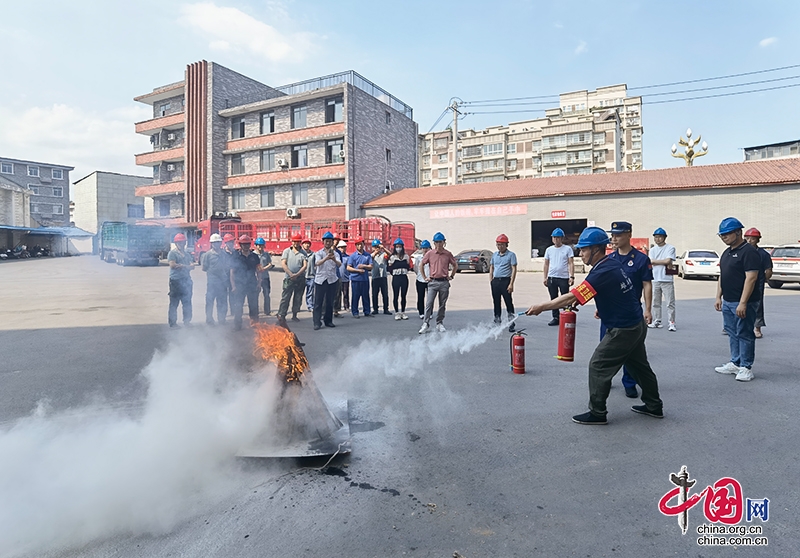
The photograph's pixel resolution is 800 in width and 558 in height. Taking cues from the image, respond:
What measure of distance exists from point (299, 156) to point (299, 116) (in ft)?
9.62

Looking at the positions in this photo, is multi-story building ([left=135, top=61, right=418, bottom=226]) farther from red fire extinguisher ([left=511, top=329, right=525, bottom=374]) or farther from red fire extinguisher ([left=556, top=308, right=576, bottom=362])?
red fire extinguisher ([left=556, top=308, right=576, bottom=362])

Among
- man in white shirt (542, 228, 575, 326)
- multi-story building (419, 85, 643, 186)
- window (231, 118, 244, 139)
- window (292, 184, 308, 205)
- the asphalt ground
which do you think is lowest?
the asphalt ground

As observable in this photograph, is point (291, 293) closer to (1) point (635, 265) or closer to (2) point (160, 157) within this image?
(1) point (635, 265)

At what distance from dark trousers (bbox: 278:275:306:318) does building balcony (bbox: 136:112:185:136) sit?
3381 centimetres

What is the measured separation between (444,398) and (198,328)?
19.1 ft

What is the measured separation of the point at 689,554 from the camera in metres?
2.51

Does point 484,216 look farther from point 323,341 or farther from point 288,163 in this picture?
point 323,341

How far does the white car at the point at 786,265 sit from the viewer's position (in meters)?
16.2

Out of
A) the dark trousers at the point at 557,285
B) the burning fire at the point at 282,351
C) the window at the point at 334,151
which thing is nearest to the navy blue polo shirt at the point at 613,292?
the burning fire at the point at 282,351

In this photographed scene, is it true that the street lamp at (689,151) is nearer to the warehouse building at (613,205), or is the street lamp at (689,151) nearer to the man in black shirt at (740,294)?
the warehouse building at (613,205)

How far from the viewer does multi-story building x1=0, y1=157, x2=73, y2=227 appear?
182 ft

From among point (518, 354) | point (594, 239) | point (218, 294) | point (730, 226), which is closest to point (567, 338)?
point (518, 354)

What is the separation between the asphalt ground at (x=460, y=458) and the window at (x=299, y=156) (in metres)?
27.4

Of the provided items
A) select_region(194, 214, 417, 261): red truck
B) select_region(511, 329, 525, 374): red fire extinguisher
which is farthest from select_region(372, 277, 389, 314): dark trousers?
select_region(194, 214, 417, 261): red truck
